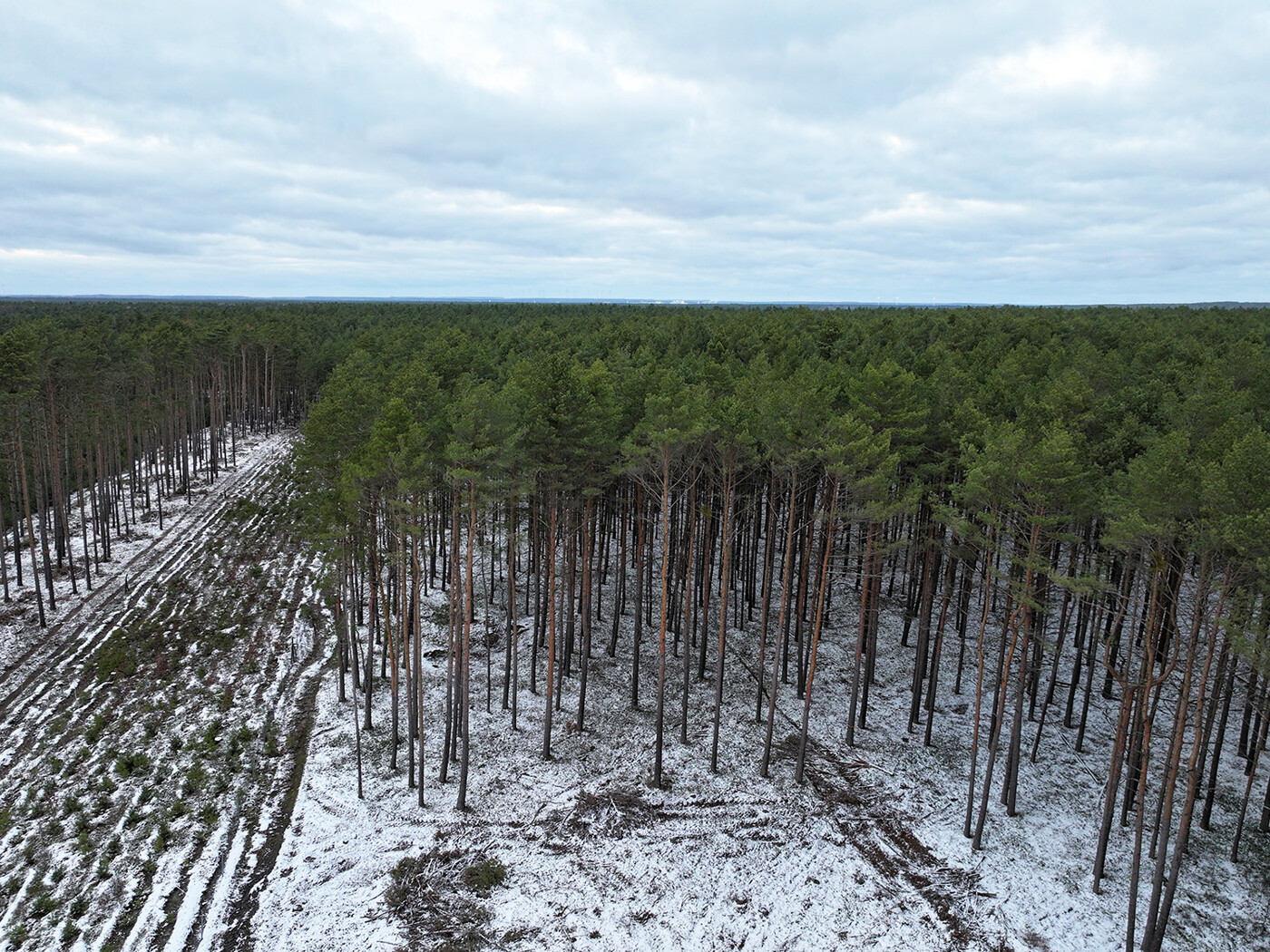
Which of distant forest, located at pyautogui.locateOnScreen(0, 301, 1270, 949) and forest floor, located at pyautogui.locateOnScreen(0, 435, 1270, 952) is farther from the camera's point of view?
distant forest, located at pyautogui.locateOnScreen(0, 301, 1270, 949)

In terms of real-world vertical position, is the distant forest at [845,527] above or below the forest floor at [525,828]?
above

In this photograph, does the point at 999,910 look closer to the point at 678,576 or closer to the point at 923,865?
the point at 923,865

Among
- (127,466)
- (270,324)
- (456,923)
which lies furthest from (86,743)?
(270,324)

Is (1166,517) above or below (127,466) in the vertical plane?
above

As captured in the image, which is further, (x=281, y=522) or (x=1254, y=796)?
(x=281, y=522)

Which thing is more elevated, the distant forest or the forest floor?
the distant forest
